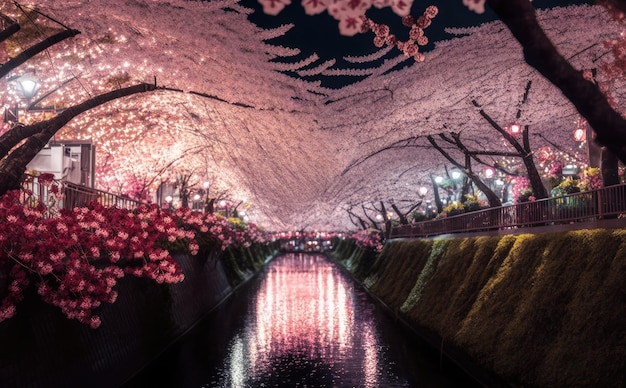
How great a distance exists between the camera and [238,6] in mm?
17234

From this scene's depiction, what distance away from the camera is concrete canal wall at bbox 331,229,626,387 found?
10.3 metres

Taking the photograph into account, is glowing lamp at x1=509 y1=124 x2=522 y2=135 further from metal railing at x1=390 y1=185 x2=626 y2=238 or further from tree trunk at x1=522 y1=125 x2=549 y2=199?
metal railing at x1=390 y1=185 x2=626 y2=238

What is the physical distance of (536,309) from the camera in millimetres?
12945

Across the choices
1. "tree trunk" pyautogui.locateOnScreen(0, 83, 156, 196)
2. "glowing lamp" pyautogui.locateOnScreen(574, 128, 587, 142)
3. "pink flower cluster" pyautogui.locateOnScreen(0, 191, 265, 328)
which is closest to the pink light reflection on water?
"pink flower cluster" pyautogui.locateOnScreen(0, 191, 265, 328)

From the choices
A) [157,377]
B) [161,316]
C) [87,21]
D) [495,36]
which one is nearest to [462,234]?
[495,36]

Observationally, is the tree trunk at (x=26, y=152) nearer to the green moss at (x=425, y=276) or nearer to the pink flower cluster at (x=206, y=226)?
the pink flower cluster at (x=206, y=226)

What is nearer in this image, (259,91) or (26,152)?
(26,152)

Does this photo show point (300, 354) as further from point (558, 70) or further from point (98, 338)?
point (558, 70)

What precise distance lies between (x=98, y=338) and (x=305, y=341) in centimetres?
810

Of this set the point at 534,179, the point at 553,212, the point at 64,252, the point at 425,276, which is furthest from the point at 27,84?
the point at 534,179

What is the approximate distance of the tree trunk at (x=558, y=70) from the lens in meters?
6.53

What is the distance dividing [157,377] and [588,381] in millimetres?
9768

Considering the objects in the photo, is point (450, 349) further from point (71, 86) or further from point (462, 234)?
point (71, 86)

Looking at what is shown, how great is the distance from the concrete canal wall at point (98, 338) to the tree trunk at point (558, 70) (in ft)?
27.2
